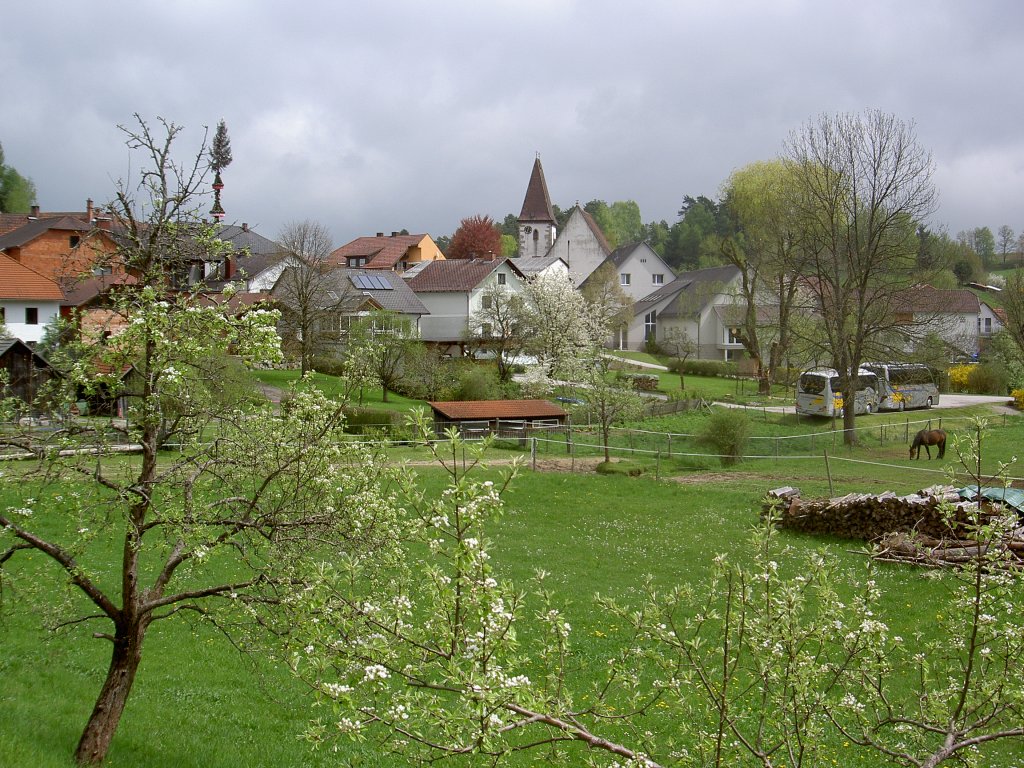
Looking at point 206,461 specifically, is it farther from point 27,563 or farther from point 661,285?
point 661,285

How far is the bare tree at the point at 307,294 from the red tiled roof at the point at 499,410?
11.2m

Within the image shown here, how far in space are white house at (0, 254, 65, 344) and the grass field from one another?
25.0 m

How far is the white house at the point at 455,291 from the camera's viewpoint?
5900cm

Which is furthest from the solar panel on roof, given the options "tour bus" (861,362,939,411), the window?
"tour bus" (861,362,939,411)

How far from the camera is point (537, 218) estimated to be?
89.9 m

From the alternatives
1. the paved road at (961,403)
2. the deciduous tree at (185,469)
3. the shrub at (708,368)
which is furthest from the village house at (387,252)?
the deciduous tree at (185,469)

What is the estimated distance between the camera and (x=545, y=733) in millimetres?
9414

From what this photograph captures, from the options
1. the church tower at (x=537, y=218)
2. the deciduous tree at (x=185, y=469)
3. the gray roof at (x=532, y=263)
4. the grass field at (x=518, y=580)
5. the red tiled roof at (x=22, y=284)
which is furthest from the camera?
the church tower at (x=537, y=218)

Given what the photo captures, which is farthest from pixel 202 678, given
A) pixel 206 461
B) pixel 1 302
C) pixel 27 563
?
pixel 1 302

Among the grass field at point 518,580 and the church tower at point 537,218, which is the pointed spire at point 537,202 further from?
the grass field at point 518,580

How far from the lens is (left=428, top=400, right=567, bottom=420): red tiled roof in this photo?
32812mm

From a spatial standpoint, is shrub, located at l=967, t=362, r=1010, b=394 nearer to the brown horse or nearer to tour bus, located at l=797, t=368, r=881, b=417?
tour bus, located at l=797, t=368, r=881, b=417

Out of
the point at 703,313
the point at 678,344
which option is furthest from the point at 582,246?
the point at 678,344

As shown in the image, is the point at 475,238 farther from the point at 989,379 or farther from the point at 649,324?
the point at 989,379
